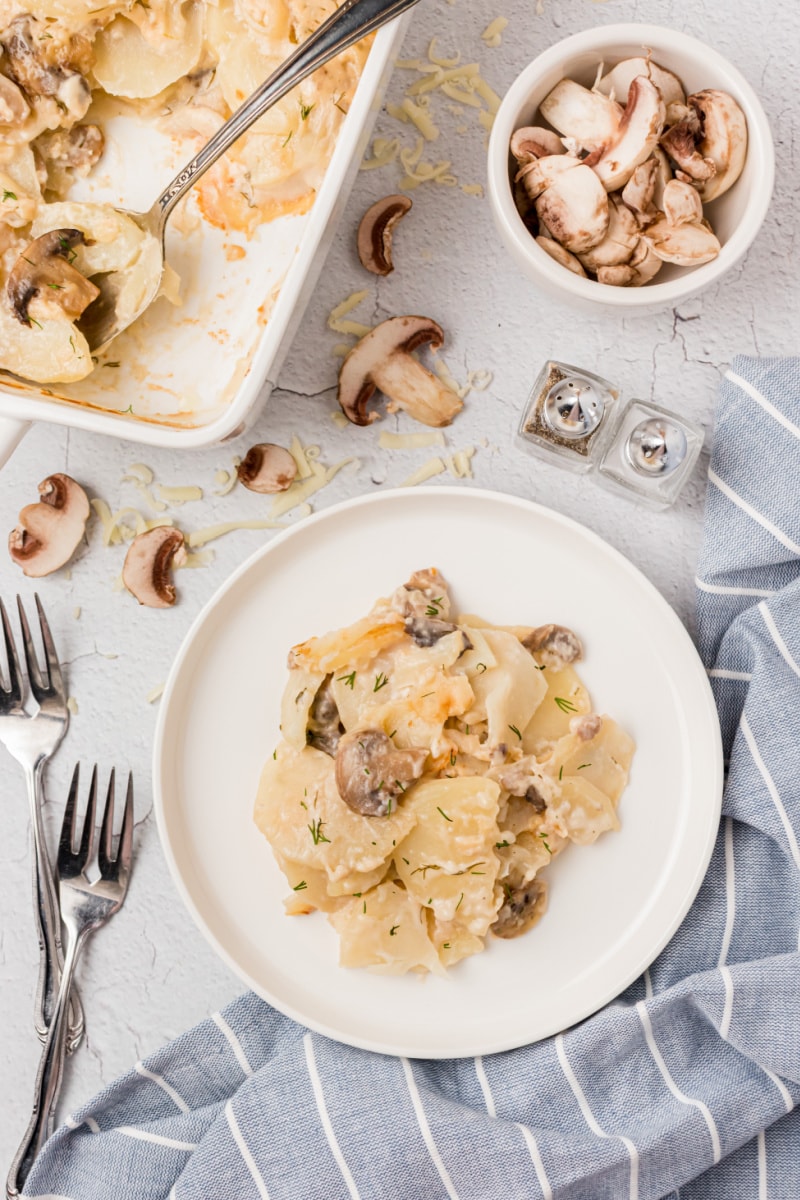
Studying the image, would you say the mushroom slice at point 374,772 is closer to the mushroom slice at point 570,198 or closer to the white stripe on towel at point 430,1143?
the white stripe on towel at point 430,1143

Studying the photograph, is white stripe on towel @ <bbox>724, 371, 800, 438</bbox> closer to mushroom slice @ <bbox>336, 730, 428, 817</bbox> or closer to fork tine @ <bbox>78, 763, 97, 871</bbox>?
mushroom slice @ <bbox>336, 730, 428, 817</bbox>

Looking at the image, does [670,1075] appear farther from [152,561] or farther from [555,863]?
[152,561]

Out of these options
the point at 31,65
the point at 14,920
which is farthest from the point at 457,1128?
the point at 31,65

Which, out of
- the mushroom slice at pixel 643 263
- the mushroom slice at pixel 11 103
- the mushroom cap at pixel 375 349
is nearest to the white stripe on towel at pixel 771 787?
the mushroom slice at pixel 643 263

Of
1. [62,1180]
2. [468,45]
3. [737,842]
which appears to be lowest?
[62,1180]

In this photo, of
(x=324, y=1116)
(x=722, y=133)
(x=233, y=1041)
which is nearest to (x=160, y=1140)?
(x=233, y=1041)

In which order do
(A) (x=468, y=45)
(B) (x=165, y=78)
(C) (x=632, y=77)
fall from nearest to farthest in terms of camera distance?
(C) (x=632, y=77) → (B) (x=165, y=78) → (A) (x=468, y=45)

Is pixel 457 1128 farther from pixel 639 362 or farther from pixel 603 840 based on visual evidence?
pixel 639 362
